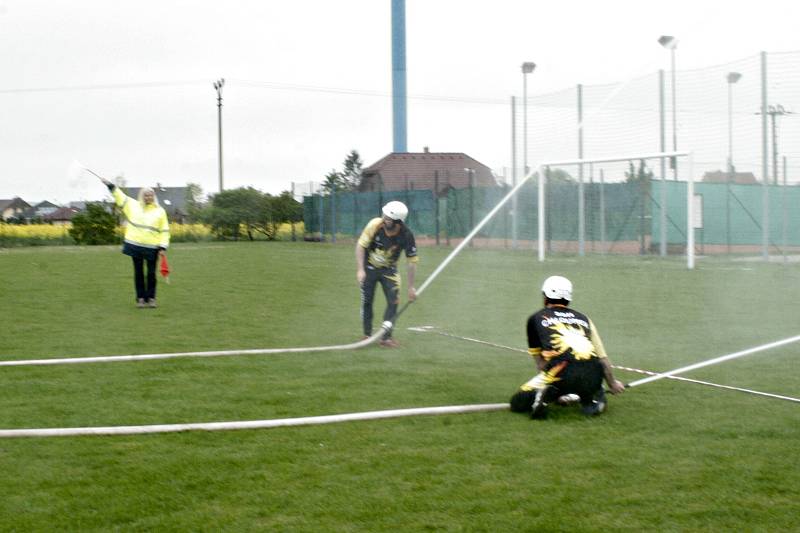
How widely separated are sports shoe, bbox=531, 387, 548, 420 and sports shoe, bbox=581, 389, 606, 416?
349 millimetres

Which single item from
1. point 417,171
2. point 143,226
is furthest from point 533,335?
point 417,171

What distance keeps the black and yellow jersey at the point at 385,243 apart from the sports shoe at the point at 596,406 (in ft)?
17.1

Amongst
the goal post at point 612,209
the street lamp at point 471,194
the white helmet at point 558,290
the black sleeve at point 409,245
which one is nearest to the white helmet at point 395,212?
the black sleeve at point 409,245

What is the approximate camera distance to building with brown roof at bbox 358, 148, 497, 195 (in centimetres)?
4806

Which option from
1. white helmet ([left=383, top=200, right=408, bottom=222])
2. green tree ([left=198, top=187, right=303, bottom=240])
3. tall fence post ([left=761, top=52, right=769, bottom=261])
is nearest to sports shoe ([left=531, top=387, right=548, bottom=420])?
white helmet ([left=383, top=200, right=408, bottom=222])

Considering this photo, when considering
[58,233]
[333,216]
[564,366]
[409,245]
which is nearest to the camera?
[564,366]

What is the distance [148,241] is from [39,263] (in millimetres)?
17210

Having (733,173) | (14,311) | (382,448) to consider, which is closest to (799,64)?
(733,173)

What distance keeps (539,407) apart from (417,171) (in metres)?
43.5

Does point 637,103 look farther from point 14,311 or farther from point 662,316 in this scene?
point 14,311

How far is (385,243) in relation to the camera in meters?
13.4

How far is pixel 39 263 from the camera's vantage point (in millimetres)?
33469

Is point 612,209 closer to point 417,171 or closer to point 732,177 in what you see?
point 732,177

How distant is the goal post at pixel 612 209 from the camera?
1256 inches
